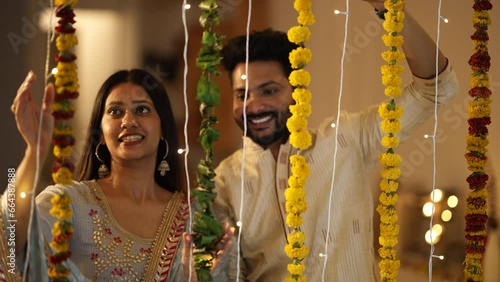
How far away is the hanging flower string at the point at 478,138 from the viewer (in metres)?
2.36

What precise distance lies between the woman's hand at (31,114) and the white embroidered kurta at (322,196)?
702 millimetres

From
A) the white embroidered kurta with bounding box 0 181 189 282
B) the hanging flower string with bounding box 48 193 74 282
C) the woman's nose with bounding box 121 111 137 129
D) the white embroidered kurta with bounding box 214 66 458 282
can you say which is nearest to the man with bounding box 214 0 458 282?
the white embroidered kurta with bounding box 214 66 458 282

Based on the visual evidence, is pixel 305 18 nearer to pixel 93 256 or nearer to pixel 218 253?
pixel 218 253

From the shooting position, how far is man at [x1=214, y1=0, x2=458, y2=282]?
2479 millimetres

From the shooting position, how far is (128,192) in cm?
238

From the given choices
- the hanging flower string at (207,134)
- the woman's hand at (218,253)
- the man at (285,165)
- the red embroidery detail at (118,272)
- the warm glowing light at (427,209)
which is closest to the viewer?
the hanging flower string at (207,134)

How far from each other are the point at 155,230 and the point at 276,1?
81cm

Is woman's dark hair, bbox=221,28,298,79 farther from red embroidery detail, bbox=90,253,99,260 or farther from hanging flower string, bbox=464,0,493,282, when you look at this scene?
red embroidery detail, bbox=90,253,99,260

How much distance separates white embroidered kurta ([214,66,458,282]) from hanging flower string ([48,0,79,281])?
0.65 metres

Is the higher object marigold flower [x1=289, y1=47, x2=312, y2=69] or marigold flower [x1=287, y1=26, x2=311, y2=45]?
marigold flower [x1=287, y1=26, x2=311, y2=45]

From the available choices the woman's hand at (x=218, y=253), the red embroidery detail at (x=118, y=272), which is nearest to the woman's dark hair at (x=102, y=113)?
the red embroidery detail at (x=118, y=272)

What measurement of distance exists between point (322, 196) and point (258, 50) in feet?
1.58

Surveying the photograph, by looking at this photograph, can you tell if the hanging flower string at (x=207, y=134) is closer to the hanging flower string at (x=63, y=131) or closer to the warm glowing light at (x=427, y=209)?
the hanging flower string at (x=63, y=131)

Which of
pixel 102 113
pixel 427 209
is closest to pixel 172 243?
pixel 102 113
